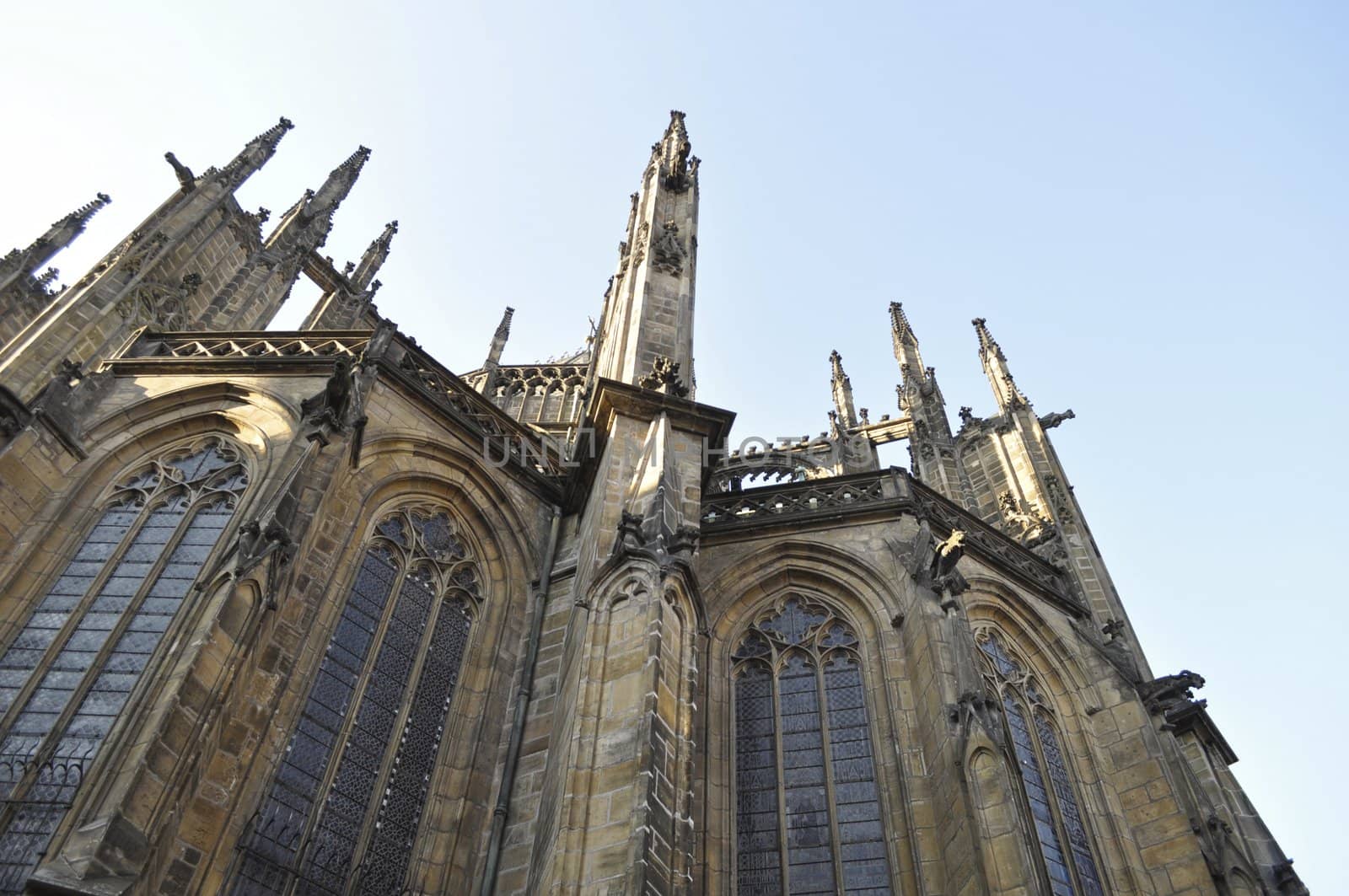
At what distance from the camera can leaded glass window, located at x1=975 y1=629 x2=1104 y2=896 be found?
36.7 ft

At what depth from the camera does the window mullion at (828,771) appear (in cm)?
1038

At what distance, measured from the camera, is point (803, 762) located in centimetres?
1138

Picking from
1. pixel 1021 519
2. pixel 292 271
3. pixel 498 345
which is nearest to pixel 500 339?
pixel 498 345

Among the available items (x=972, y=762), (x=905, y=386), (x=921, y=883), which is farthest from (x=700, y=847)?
(x=905, y=386)

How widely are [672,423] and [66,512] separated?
20.9ft

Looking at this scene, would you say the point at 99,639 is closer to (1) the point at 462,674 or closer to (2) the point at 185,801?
(2) the point at 185,801

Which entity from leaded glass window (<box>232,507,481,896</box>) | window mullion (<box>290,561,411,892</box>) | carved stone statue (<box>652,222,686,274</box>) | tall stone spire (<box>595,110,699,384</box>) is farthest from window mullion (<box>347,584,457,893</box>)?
carved stone statue (<box>652,222,686,274</box>)

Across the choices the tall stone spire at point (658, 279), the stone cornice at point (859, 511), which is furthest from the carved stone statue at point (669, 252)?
the stone cornice at point (859, 511)

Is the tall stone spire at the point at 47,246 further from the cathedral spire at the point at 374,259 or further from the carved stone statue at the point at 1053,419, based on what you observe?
the carved stone statue at the point at 1053,419

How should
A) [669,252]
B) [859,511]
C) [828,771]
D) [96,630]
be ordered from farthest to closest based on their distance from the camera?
[669,252], [859,511], [828,771], [96,630]

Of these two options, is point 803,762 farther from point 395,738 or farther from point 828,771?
point 395,738

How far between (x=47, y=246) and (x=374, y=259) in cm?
881

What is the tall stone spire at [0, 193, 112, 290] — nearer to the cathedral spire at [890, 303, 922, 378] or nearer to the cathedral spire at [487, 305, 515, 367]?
the cathedral spire at [487, 305, 515, 367]

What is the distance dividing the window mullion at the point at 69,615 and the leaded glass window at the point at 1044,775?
8.58 meters
